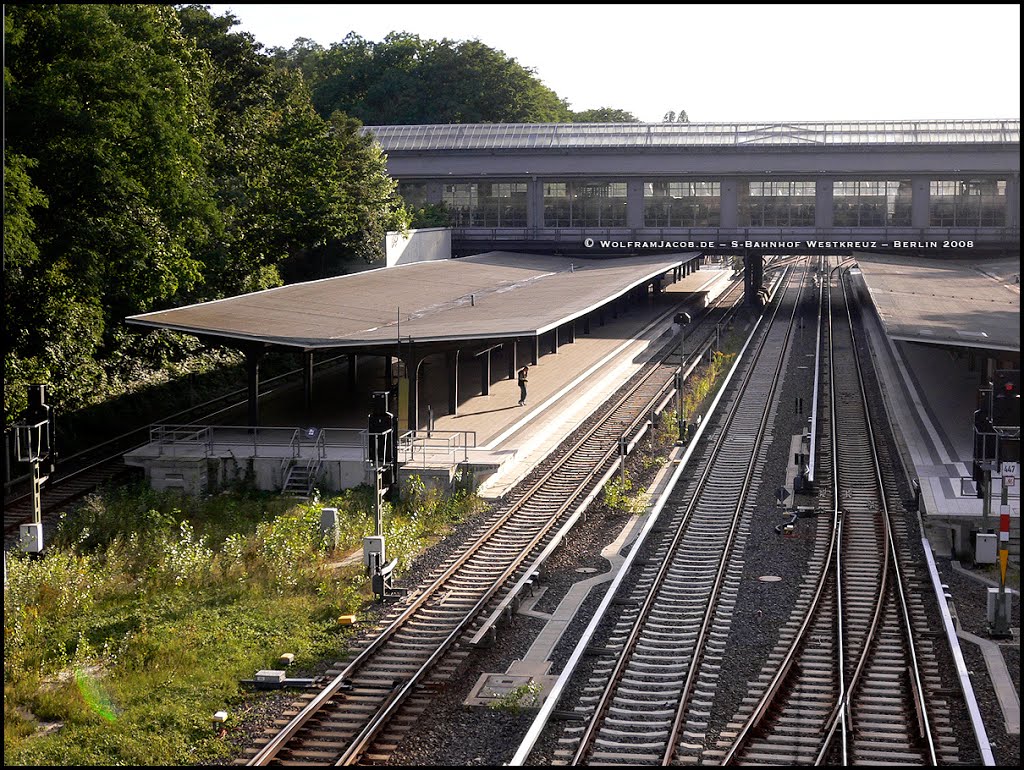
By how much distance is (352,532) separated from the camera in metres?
20.0

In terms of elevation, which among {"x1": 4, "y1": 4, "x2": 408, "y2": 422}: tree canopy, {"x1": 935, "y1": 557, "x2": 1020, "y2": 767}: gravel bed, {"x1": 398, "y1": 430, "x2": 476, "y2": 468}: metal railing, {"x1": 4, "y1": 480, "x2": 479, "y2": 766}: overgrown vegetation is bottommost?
{"x1": 935, "y1": 557, "x2": 1020, "y2": 767}: gravel bed

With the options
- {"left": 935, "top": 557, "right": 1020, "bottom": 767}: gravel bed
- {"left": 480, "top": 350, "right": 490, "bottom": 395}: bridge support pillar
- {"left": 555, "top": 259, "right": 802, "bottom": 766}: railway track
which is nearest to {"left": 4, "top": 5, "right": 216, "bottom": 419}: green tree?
{"left": 480, "top": 350, "right": 490, "bottom": 395}: bridge support pillar

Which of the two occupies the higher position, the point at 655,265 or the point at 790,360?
the point at 655,265

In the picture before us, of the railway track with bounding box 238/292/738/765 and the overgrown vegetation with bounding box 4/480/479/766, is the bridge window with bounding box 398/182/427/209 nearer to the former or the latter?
the railway track with bounding box 238/292/738/765

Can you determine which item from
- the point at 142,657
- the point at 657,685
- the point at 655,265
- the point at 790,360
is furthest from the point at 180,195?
the point at 655,265

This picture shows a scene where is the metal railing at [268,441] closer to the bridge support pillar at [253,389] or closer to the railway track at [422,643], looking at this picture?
the bridge support pillar at [253,389]

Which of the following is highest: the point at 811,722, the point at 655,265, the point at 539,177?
the point at 539,177

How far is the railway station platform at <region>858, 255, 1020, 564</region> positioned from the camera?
18953 mm

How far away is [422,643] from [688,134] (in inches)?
2032

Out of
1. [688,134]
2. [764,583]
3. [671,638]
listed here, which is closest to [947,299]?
[764,583]

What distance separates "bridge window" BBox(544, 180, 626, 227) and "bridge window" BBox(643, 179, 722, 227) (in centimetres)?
146

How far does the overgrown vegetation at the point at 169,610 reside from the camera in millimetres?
11930

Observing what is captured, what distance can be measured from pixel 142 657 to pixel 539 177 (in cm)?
5008

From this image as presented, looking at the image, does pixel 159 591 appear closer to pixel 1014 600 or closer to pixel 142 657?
pixel 142 657
